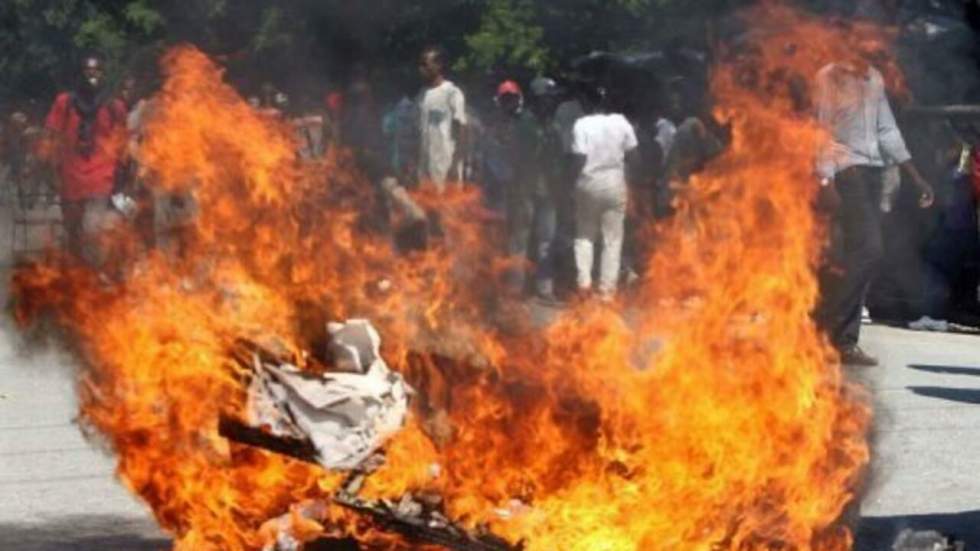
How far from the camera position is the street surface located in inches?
281

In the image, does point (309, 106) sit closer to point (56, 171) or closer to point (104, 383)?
point (104, 383)

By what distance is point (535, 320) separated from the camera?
25.2 feet

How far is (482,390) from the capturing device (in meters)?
5.77

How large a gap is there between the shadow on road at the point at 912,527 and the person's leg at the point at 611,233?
750cm

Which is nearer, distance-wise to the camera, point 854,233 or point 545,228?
point 854,233

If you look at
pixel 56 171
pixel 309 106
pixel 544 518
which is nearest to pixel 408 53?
pixel 309 106

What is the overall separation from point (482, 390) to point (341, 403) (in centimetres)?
51

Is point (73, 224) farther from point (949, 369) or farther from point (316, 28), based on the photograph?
point (949, 369)

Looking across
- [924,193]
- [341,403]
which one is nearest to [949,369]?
[924,193]

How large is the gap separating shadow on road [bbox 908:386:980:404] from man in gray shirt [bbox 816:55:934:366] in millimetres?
698

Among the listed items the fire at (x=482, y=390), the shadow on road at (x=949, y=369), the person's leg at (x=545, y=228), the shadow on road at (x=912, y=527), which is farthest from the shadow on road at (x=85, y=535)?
the person's leg at (x=545, y=228)

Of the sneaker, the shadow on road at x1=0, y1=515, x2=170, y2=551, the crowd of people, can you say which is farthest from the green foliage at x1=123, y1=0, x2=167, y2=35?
the sneaker

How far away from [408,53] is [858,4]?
2.18 metres

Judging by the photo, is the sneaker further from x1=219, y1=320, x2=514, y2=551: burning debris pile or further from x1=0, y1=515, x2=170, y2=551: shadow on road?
x1=219, y1=320, x2=514, y2=551: burning debris pile
